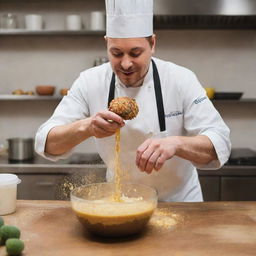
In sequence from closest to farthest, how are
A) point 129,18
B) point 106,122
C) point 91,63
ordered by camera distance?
point 106,122
point 129,18
point 91,63

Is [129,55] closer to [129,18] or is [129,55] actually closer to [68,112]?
[129,18]

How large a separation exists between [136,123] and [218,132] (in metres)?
0.44

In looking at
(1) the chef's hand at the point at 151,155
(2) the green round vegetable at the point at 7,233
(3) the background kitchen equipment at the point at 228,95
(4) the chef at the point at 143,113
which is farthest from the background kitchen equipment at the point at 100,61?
(2) the green round vegetable at the point at 7,233

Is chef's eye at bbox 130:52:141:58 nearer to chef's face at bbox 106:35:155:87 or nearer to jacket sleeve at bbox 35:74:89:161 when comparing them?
chef's face at bbox 106:35:155:87

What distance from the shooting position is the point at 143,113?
2188mm

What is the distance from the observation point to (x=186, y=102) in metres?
2.15

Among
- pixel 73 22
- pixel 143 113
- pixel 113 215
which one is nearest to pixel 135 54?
pixel 143 113

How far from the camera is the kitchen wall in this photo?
12.9 feet

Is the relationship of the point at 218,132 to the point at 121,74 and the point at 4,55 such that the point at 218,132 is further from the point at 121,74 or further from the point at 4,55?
the point at 4,55

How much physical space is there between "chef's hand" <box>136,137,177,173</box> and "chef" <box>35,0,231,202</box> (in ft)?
0.43

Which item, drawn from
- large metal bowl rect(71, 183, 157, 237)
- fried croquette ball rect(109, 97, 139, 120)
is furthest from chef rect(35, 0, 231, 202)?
large metal bowl rect(71, 183, 157, 237)

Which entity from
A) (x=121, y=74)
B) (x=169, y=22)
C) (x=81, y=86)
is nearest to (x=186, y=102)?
(x=121, y=74)

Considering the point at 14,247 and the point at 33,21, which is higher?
the point at 33,21

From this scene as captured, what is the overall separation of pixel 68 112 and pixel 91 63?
186cm
